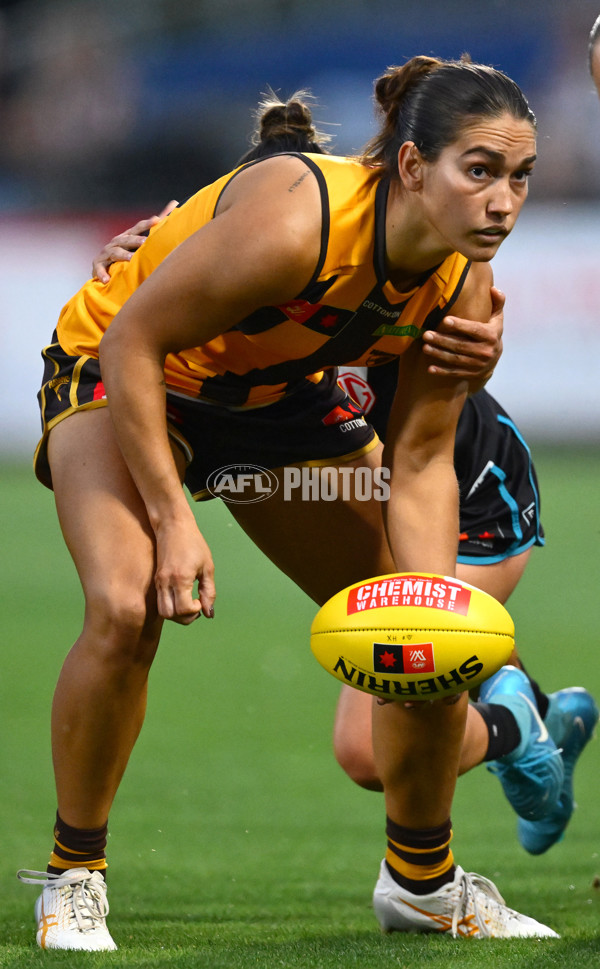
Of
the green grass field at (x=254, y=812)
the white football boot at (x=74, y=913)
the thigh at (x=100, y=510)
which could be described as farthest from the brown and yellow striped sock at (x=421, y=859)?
the thigh at (x=100, y=510)

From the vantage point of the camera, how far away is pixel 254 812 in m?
4.71

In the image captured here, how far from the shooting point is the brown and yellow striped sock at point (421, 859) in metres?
3.24

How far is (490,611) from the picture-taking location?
116 inches

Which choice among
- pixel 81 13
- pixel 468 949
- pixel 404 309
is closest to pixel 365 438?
pixel 404 309

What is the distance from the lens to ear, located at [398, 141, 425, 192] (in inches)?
110

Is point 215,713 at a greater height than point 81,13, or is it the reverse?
point 81,13

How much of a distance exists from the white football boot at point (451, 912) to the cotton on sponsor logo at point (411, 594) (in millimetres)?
804

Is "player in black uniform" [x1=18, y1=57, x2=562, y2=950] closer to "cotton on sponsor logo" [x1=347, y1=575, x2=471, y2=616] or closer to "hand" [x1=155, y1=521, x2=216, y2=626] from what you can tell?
"hand" [x1=155, y1=521, x2=216, y2=626]

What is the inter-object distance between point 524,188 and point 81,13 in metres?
14.1

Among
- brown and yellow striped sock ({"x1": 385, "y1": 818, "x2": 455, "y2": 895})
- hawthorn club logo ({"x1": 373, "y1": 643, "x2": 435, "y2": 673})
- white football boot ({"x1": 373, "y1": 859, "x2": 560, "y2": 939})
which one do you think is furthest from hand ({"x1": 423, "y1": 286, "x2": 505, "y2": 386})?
white football boot ({"x1": 373, "y1": 859, "x2": 560, "y2": 939})

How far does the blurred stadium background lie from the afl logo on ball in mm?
9117

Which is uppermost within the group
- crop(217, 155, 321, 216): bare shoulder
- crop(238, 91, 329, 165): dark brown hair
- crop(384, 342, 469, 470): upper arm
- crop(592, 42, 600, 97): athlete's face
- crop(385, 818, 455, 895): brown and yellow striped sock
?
crop(592, 42, 600, 97): athlete's face

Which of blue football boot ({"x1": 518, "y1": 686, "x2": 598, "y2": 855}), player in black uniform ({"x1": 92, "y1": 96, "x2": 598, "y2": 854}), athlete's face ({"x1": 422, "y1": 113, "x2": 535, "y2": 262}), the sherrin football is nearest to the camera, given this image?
athlete's face ({"x1": 422, "y1": 113, "x2": 535, "y2": 262})

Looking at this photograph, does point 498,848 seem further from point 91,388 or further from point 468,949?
point 91,388
